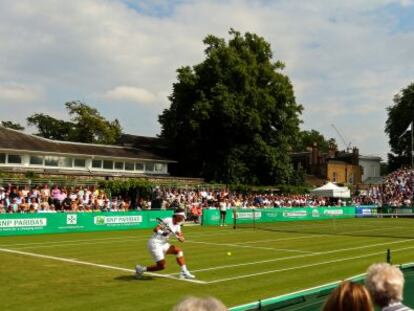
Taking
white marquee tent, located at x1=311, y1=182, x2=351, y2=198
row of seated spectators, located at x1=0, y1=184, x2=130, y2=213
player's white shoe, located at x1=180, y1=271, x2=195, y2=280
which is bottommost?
player's white shoe, located at x1=180, y1=271, x2=195, y2=280

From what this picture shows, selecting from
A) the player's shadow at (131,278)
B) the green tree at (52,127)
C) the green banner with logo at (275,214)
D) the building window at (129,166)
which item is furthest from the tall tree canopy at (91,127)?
the player's shadow at (131,278)

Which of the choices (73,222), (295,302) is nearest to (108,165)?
(73,222)

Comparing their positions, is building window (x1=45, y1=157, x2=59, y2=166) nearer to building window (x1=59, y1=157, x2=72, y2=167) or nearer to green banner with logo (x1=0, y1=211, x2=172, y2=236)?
building window (x1=59, y1=157, x2=72, y2=167)

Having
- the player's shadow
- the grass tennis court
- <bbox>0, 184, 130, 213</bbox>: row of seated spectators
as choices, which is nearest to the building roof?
<bbox>0, 184, 130, 213</bbox>: row of seated spectators

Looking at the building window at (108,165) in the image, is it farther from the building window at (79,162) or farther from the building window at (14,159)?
the building window at (14,159)

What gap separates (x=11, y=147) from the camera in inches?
1848

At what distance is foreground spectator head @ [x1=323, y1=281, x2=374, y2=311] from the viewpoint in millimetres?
4004

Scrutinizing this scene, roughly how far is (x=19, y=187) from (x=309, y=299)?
29551mm

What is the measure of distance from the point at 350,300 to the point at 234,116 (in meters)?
55.7

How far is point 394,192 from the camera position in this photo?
6178 centimetres

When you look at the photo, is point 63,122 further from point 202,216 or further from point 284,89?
point 202,216

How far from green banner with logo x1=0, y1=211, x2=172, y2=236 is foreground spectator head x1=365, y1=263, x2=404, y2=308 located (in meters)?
26.0

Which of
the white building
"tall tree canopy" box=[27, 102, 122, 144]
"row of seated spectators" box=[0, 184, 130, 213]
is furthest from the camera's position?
"tall tree canopy" box=[27, 102, 122, 144]

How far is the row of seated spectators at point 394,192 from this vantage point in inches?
2368
